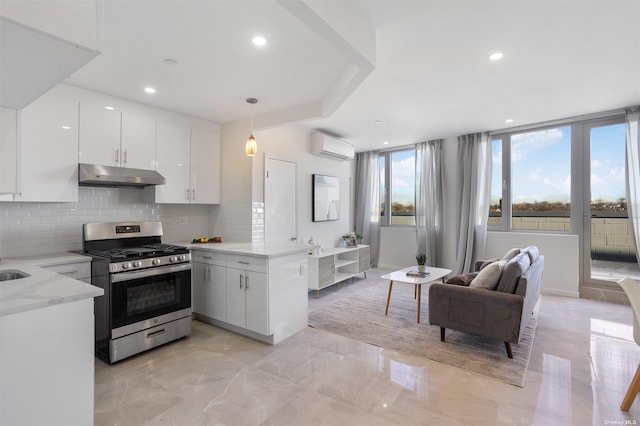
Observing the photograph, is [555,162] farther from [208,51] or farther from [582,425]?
[208,51]

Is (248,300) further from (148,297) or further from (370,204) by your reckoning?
(370,204)

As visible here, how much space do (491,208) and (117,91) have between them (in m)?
5.68

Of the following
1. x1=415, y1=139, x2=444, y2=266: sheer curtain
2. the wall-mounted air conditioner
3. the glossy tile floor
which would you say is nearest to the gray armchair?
the glossy tile floor

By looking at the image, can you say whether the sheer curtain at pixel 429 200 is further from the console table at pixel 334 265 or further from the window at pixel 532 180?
the console table at pixel 334 265

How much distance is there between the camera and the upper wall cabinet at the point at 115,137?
3076 millimetres

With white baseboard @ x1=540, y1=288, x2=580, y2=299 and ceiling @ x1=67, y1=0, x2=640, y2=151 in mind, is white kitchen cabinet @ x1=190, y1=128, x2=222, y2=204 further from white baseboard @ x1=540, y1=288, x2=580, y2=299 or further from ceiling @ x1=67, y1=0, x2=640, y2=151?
white baseboard @ x1=540, y1=288, x2=580, y2=299

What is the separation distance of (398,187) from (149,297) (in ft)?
16.9

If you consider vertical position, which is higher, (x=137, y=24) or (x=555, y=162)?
(x=137, y=24)

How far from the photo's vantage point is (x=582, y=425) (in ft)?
6.23

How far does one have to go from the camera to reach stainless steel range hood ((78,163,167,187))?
298cm

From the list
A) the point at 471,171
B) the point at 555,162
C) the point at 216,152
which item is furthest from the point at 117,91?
the point at 555,162

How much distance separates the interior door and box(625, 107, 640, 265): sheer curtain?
457 cm

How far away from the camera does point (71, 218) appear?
3.23 metres

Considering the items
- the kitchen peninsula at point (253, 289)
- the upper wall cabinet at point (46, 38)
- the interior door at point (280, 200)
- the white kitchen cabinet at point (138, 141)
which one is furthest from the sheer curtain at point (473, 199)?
the upper wall cabinet at point (46, 38)
